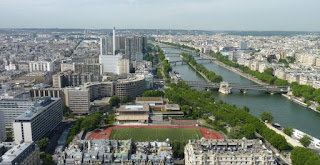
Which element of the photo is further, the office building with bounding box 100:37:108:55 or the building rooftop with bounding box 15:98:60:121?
the office building with bounding box 100:37:108:55

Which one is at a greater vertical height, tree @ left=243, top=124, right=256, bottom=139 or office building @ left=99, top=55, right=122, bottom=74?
office building @ left=99, top=55, right=122, bottom=74

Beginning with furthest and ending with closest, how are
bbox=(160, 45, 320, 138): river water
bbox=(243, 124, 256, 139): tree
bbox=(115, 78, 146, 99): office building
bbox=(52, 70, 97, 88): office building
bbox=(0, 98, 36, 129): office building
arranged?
1. bbox=(52, 70, 97, 88): office building
2. bbox=(115, 78, 146, 99): office building
3. bbox=(160, 45, 320, 138): river water
4. bbox=(0, 98, 36, 129): office building
5. bbox=(243, 124, 256, 139): tree

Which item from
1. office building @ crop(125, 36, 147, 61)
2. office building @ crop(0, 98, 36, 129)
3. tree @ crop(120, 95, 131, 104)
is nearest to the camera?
office building @ crop(0, 98, 36, 129)

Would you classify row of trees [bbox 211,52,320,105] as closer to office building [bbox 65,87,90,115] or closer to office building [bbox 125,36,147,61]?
office building [bbox 65,87,90,115]

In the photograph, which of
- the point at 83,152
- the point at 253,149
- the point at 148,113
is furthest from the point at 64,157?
the point at 148,113


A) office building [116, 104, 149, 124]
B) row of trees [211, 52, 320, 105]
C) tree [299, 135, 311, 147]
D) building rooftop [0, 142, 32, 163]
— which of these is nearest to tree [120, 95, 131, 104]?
office building [116, 104, 149, 124]

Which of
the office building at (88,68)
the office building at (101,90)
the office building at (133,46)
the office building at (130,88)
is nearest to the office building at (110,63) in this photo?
the office building at (88,68)

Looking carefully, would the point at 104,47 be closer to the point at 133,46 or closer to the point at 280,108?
the point at 133,46

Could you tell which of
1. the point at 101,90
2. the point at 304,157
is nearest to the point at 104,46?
the point at 101,90
